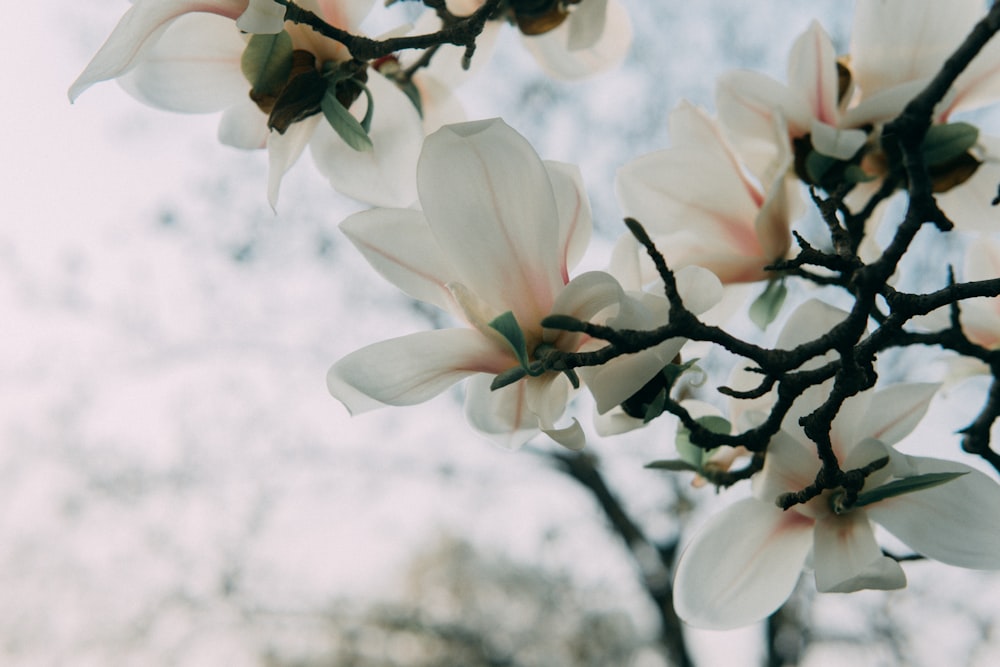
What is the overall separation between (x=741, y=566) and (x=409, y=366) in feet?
0.66

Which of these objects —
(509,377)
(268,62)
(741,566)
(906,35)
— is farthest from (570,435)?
(906,35)

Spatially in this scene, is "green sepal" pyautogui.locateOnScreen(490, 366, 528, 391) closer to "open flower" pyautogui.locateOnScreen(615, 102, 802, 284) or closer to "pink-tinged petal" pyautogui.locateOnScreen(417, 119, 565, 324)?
"pink-tinged petal" pyautogui.locateOnScreen(417, 119, 565, 324)

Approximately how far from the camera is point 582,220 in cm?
38

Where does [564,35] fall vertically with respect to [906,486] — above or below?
above

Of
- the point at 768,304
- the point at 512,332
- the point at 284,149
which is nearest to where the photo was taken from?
the point at 512,332

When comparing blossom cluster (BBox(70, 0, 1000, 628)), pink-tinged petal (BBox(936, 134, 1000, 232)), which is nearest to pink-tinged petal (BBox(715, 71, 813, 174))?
blossom cluster (BBox(70, 0, 1000, 628))

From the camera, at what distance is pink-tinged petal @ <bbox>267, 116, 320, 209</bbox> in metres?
0.44

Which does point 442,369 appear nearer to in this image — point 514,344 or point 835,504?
point 514,344

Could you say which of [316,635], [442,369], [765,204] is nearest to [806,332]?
[765,204]

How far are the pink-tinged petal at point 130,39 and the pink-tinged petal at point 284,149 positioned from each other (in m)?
0.08

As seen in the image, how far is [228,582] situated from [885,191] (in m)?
4.89

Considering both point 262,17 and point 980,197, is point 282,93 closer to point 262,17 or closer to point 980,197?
point 262,17

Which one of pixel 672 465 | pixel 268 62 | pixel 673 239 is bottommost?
pixel 672 465

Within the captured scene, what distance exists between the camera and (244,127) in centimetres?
50
